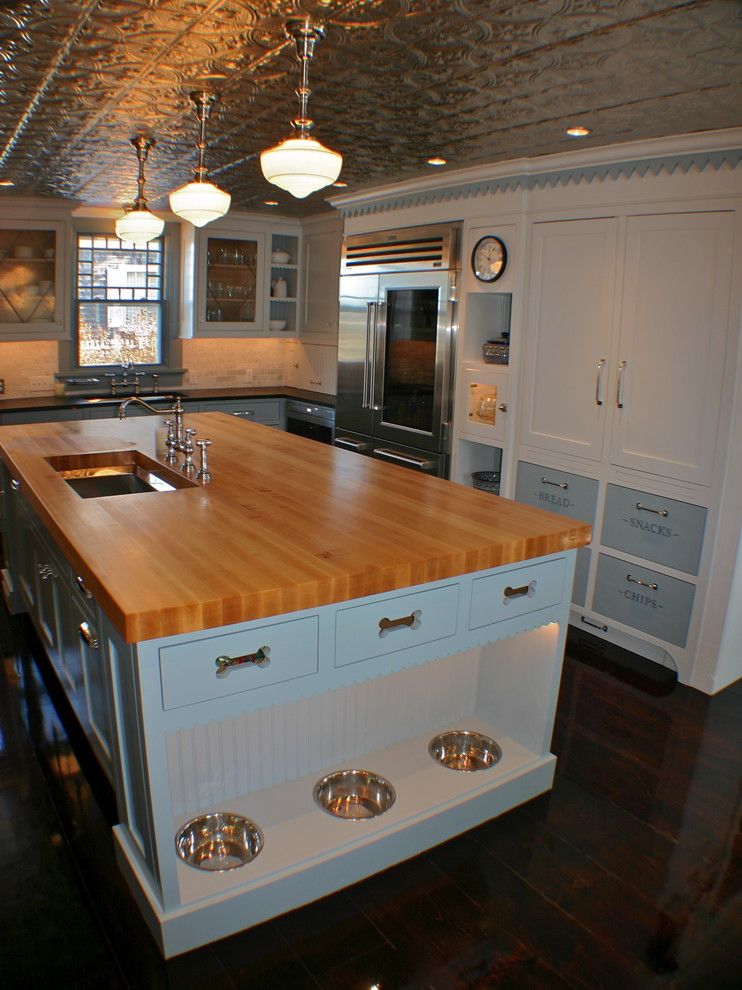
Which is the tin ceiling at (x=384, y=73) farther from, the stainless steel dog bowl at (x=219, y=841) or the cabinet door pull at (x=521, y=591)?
the stainless steel dog bowl at (x=219, y=841)

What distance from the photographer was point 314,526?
238 cm

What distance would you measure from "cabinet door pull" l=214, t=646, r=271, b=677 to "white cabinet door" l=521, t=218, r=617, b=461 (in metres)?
2.49

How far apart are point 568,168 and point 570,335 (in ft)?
2.62

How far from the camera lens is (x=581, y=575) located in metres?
4.04

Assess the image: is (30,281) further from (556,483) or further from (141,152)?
(556,483)

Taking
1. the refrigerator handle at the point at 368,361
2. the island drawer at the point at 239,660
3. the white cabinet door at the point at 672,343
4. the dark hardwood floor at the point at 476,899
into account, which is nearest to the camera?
the island drawer at the point at 239,660

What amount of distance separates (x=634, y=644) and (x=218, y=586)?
8.83ft

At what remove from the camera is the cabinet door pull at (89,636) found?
229 centimetres

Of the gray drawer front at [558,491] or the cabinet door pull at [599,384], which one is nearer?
the cabinet door pull at [599,384]

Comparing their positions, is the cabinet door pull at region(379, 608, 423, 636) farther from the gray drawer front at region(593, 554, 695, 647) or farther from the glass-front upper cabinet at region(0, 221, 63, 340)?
the glass-front upper cabinet at region(0, 221, 63, 340)

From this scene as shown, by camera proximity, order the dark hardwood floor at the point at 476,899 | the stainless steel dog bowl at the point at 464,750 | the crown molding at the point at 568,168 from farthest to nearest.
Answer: the crown molding at the point at 568,168, the stainless steel dog bowl at the point at 464,750, the dark hardwood floor at the point at 476,899

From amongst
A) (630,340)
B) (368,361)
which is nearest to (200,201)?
(630,340)

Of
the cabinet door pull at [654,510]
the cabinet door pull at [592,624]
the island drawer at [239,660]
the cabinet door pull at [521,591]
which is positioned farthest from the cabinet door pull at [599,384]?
the island drawer at [239,660]

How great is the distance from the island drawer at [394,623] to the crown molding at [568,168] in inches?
89.4
